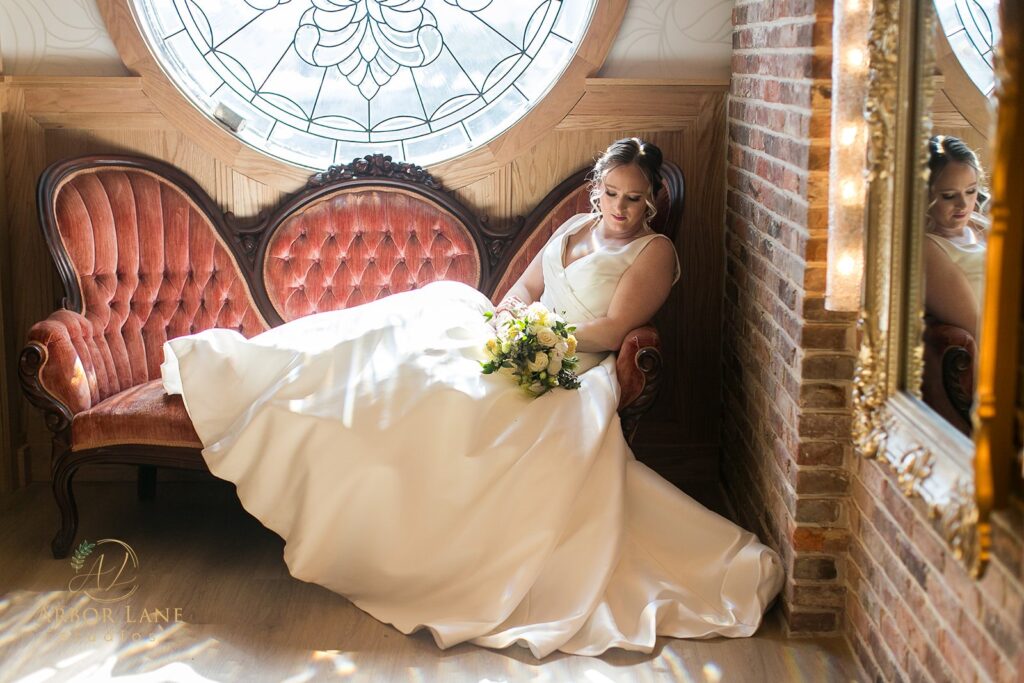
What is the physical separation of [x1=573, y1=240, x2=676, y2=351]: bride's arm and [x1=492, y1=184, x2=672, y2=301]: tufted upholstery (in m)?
0.55

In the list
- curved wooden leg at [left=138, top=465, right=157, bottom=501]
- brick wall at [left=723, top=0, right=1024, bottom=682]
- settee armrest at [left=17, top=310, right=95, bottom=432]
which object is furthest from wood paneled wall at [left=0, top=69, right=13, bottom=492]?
brick wall at [left=723, top=0, right=1024, bottom=682]

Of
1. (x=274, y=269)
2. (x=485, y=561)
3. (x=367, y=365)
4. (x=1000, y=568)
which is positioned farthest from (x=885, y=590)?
(x=274, y=269)

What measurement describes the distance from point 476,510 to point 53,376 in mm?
1421

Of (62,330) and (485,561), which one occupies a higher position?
(62,330)

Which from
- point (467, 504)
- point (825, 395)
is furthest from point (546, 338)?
point (825, 395)

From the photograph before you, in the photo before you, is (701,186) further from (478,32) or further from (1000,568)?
(1000,568)

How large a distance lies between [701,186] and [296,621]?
2172mm

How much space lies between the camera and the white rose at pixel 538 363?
11.2ft

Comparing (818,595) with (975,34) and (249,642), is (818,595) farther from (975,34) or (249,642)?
(975,34)

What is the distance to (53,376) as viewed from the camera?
3.64 m

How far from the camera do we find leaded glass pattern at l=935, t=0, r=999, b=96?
200cm

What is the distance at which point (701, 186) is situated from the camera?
4355 mm

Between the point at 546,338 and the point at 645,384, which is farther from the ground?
the point at 546,338

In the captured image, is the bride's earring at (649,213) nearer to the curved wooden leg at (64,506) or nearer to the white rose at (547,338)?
the white rose at (547,338)
